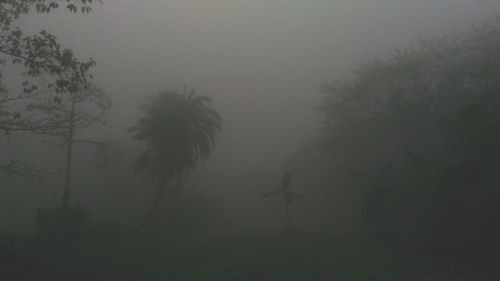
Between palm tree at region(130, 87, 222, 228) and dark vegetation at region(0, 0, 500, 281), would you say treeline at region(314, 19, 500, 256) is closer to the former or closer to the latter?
dark vegetation at region(0, 0, 500, 281)

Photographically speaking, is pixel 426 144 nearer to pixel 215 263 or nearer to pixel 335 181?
pixel 335 181

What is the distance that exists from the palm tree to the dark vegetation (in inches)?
2.6

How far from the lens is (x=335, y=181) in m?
35.2

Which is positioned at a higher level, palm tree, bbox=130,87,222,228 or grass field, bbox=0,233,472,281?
palm tree, bbox=130,87,222,228

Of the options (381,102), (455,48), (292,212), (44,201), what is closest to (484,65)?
(455,48)

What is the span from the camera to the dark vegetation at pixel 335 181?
15297 millimetres

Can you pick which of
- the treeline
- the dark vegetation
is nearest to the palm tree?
the dark vegetation

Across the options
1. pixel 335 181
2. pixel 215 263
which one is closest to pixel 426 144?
pixel 335 181

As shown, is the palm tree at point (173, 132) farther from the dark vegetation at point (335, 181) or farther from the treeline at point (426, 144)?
the treeline at point (426, 144)

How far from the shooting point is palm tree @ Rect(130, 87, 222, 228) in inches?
1241

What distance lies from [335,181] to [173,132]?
1019 centimetres

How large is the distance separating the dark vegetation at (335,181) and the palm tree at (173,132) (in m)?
0.07

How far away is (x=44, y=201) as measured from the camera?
35.4 meters

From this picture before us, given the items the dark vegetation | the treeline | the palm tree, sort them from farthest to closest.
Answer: the palm tree < the treeline < the dark vegetation
